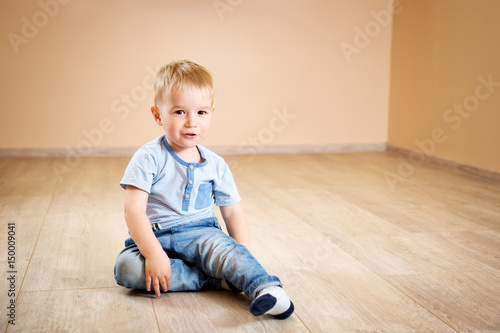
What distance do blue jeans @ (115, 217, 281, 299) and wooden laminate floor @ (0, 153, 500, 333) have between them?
1.5 inches

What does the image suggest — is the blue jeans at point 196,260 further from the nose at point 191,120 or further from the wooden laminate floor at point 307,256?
the nose at point 191,120

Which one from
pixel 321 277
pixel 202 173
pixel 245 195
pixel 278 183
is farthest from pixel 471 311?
pixel 278 183

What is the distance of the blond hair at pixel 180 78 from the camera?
4.49ft

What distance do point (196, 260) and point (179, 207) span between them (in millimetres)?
147

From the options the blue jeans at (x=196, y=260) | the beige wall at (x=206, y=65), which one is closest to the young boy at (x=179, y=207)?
the blue jeans at (x=196, y=260)

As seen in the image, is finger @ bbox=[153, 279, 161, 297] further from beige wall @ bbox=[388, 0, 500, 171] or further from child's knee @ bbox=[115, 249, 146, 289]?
beige wall @ bbox=[388, 0, 500, 171]

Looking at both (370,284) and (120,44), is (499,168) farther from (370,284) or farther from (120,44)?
(120,44)

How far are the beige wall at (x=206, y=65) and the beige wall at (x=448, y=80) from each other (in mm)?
259

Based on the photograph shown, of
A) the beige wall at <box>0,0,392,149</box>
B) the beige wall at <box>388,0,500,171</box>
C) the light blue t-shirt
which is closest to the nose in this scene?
the light blue t-shirt

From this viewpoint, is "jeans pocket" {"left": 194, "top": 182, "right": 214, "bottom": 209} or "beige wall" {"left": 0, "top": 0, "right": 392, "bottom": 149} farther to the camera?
"beige wall" {"left": 0, "top": 0, "right": 392, "bottom": 149}

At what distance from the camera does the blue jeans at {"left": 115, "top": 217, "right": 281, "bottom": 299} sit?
1.30m

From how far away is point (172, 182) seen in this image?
141 cm

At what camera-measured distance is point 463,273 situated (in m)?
1.55

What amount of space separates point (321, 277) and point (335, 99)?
306cm
